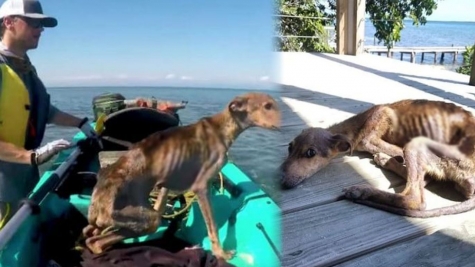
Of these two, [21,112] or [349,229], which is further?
[349,229]

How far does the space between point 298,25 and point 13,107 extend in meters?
0.25

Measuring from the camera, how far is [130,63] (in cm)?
49

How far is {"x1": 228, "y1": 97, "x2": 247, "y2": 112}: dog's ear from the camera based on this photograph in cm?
43

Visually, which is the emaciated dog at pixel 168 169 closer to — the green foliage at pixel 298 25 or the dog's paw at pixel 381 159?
the green foliage at pixel 298 25

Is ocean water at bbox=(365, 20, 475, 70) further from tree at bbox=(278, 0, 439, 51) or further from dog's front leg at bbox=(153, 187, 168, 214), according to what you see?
dog's front leg at bbox=(153, 187, 168, 214)

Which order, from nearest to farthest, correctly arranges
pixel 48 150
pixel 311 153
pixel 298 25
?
pixel 298 25
pixel 48 150
pixel 311 153

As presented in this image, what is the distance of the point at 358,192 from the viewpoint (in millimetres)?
759

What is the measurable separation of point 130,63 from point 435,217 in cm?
46

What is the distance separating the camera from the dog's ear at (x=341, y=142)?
1.86ft

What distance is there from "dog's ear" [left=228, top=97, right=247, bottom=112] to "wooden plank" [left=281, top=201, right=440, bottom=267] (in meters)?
0.24

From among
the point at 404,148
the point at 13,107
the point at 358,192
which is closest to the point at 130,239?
the point at 13,107

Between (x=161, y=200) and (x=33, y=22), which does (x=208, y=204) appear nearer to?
(x=161, y=200)

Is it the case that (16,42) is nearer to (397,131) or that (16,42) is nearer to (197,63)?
(197,63)

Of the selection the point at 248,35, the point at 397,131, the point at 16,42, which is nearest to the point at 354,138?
the point at 397,131
